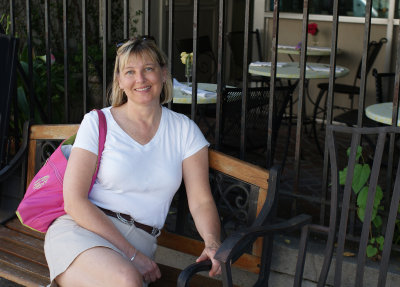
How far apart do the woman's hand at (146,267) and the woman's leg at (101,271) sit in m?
0.12

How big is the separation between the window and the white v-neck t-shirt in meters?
4.36

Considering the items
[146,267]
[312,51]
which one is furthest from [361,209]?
[312,51]

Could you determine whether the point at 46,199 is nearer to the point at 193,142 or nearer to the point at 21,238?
the point at 21,238

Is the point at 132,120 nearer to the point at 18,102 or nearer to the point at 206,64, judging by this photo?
the point at 18,102

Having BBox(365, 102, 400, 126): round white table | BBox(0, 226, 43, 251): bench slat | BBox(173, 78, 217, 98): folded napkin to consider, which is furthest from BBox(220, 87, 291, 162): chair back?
BBox(0, 226, 43, 251): bench slat

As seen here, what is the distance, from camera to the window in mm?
6551

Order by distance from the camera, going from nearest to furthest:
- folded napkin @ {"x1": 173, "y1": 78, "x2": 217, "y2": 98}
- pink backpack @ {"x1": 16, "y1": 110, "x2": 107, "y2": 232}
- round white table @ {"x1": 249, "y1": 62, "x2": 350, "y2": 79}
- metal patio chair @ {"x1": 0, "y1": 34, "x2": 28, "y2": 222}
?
pink backpack @ {"x1": 16, "y1": 110, "x2": 107, "y2": 232} < metal patio chair @ {"x1": 0, "y1": 34, "x2": 28, "y2": 222} < folded napkin @ {"x1": 173, "y1": 78, "x2": 217, "y2": 98} < round white table @ {"x1": 249, "y1": 62, "x2": 350, "y2": 79}

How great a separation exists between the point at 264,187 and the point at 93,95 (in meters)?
4.08

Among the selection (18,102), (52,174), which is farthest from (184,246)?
(18,102)

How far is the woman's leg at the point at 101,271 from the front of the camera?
2283mm

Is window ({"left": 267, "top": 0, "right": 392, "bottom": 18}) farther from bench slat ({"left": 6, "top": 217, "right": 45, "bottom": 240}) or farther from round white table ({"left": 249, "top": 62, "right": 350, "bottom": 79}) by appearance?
bench slat ({"left": 6, "top": 217, "right": 45, "bottom": 240})

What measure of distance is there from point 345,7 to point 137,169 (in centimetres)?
491

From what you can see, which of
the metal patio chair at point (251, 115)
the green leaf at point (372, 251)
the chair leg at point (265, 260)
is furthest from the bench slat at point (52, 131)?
the green leaf at point (372, 251)

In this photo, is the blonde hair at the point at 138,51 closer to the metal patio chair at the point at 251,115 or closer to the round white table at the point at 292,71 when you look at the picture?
the metal patio chair at the point at 251,115
